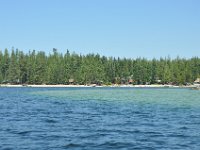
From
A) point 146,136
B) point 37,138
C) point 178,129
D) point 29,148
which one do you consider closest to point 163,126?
point 178,129

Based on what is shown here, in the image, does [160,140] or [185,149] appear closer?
[185,149]

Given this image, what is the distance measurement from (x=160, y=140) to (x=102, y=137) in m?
4.84

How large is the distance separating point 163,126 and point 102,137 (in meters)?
9.92

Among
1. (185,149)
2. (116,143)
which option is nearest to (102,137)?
(116,143)

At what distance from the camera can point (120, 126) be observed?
138 ft

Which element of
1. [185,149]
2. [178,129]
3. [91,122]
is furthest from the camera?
[91,122]

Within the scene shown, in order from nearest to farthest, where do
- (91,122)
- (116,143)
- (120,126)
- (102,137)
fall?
(116,143) → (102,137) → (120,126) → (91,122)

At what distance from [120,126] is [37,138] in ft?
36.6

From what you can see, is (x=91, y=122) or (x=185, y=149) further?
(x=91, y=122)

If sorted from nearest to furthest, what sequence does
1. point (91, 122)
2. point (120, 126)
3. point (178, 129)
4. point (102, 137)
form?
point (102, 137) < point (178, 129) < point (120, 126) < point (91, 122)

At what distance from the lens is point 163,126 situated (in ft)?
138

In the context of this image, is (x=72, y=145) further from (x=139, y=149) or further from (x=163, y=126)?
(x=163, y=126)

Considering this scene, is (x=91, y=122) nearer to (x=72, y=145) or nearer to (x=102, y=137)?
(x=102, y=137)

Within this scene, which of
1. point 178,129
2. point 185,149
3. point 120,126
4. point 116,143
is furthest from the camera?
point 120,126
